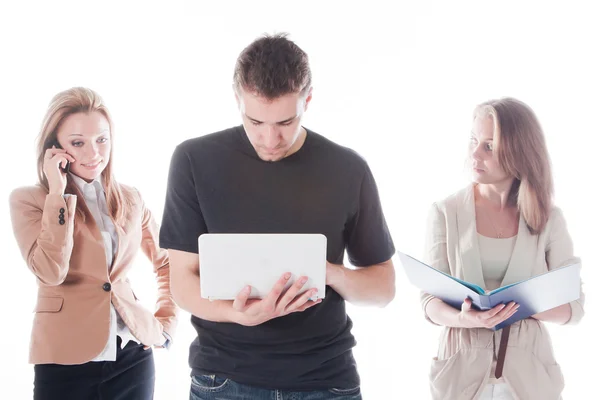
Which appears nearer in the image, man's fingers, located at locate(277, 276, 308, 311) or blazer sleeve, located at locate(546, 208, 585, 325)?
man's fingers, located at locate(277, 276, 308, 311)

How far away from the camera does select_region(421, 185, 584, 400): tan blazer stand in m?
2.13

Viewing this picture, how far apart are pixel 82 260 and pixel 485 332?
55.3 inches

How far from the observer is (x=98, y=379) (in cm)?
220

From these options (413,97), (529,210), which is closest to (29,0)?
(413,97)

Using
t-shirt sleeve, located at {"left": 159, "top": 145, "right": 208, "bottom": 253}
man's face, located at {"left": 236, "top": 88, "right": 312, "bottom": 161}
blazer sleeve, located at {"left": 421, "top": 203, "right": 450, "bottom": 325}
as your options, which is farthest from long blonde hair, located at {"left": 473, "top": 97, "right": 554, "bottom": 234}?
t-shirt sleeve, located at {"left": 159, "top": 145, "right": 208, "bottom": 253}

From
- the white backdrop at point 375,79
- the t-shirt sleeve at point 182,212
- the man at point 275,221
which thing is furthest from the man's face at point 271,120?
the white backdrop at point 375,79

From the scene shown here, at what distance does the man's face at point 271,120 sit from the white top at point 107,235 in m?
0.87

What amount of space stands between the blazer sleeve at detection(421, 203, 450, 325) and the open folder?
0.17 meters

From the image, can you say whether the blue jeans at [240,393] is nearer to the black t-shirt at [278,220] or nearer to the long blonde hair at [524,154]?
the black t-shirt at [278,220]

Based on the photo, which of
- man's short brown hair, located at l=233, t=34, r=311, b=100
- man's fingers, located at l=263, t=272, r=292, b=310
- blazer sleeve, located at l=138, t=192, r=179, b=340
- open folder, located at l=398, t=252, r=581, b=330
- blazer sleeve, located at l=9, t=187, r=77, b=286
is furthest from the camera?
blazer sleeve, located at l=138, t=192, r=179, b=340

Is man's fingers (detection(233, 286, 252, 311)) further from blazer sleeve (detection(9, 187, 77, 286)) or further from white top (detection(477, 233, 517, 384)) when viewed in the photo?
white top (detection(477, 233, 517, 384))

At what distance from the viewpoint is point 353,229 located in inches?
69.8

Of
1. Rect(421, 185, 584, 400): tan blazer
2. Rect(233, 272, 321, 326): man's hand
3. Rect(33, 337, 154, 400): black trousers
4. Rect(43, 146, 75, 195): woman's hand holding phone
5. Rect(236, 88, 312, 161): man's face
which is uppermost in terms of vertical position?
Rect(236, 88, 312, 161): man's face

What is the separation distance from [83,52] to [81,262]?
1.44 m
